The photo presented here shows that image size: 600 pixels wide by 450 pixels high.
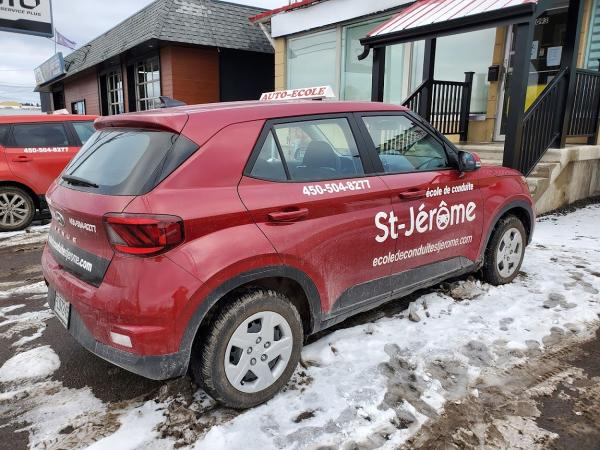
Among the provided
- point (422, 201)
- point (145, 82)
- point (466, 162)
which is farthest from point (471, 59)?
point (145, 82)

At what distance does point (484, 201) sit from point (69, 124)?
21.9 feet

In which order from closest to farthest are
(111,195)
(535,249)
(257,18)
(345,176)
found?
(111,195)
(345,176)
(535,249)
(257,18)

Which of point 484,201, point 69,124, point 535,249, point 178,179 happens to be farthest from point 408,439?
point 69,124

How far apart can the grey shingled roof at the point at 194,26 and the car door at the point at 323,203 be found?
37.7 feet

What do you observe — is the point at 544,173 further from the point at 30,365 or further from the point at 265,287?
the point at 30,365

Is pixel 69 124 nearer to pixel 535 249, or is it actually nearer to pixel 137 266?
pixel 137 266

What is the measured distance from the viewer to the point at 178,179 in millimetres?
2221

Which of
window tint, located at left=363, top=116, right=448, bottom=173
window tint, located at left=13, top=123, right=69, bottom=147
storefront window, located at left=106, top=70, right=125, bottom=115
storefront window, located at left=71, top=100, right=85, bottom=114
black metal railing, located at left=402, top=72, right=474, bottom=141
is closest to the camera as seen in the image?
window tint, located at left=363, top=116, right=448, bottom=173

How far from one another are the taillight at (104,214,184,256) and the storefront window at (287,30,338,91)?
9.46 m

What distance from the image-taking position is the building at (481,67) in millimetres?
6141

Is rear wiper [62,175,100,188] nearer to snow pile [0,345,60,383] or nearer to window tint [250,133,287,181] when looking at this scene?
window tint [250,133,287,181]

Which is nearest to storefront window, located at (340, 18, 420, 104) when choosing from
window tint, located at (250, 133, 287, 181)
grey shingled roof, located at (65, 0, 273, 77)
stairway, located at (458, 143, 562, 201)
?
stairway, located at (458, 143, 562, 201)

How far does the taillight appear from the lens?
2.10 metres

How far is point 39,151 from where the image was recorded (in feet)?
23.4
